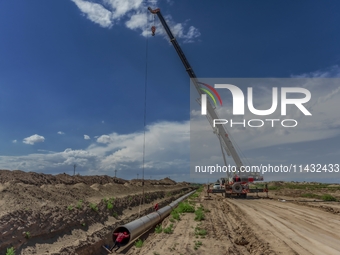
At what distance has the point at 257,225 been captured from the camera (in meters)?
17.8

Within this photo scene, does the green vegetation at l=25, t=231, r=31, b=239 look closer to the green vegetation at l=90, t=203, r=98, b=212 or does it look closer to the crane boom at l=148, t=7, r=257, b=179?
the green vegetation at l=90, t=203, r=98, b=212

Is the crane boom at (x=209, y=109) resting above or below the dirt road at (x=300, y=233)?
above

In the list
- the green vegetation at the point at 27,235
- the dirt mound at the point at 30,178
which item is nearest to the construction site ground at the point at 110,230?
the green vegetation at the point at 27,235

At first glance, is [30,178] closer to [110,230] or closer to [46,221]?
[110,230]

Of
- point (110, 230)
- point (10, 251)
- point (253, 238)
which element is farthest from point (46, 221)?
point (253, 238)

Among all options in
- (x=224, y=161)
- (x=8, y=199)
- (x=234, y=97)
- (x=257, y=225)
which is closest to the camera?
Answer: (x=8, y=199)

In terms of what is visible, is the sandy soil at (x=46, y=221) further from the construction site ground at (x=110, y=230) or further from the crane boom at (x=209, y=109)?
the crane boom at (x=209, y=109)

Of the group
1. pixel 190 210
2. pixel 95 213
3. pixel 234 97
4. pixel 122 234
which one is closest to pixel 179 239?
pixel 122 234

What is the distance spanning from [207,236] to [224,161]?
26554 mm

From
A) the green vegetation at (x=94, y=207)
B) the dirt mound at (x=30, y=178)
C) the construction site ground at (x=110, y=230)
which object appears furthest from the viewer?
the dirt mound at (x=30, y=178)

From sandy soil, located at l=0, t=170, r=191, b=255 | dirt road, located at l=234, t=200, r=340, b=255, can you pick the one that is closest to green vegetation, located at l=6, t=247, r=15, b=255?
sandy soil, located at l=0, t=170, r=191, b=255

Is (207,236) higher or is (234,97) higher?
(234,97)

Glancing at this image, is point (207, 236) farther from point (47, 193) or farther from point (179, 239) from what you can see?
point (47, 193)

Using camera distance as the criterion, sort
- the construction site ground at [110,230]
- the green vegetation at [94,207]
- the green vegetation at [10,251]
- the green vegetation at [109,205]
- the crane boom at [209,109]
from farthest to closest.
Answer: the crane boom at [209,109] → the green vegetation at [109,205] → the green vegetation at [94,207] → the construction site ground at [110,230] → the green vegetation at [10,251]
